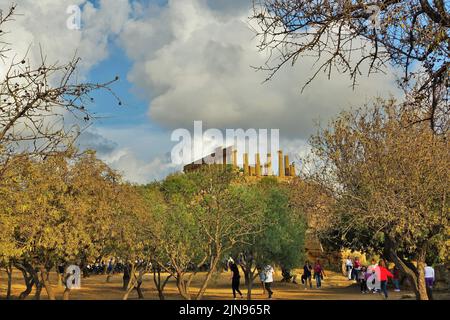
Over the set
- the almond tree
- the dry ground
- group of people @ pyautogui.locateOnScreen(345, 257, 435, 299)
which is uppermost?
the almond tree

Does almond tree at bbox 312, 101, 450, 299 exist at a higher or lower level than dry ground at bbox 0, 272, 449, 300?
higher

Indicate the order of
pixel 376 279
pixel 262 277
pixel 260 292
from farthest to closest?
pixel 260 292, pixel 262 277, pixel 376 279

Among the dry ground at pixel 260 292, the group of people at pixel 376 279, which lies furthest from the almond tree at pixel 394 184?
the dry ground at pixel 260 292

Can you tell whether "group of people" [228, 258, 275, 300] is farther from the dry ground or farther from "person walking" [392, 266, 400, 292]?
"person walking" [392, 266, 400, 292]

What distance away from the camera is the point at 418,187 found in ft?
75.5

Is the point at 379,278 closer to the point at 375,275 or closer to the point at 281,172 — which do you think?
the point at 375,275

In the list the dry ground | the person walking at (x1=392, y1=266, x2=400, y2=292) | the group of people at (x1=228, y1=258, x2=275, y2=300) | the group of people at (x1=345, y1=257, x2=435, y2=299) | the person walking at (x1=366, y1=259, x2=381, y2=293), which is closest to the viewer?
the group of people at (x1=345, y1=257, x2=435, y2=299)

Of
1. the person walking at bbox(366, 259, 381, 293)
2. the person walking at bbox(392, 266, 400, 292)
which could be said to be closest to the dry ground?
the person walking at bbox(392, 266, 400, 292)

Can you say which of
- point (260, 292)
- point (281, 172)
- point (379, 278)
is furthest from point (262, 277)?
point (281, 172)

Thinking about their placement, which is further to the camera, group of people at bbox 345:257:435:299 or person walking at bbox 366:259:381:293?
person walking at bbox 366:259:381:293

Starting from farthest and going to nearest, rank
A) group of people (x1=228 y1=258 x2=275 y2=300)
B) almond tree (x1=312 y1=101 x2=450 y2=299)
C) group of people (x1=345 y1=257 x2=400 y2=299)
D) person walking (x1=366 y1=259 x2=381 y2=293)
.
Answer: group of people (x1=228 y1=258 x2=275 y2=300) → person walking (x1=366 y1=259 x2=381 y2=293) → group of people (x1=345 y1=257 x2=400 y2=299) → almond tree (x1=312 y1=101 x2=450 y2=299)
